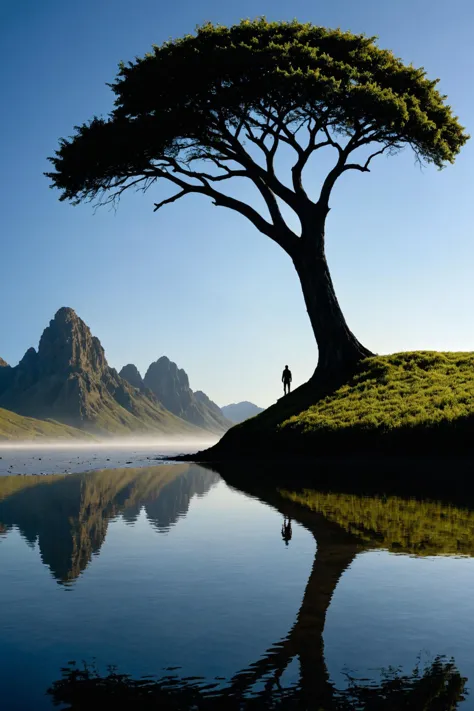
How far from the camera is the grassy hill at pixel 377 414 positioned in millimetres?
20438

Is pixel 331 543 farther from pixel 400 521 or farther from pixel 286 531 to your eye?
pixel 400 521

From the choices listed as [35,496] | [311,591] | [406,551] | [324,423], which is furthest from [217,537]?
[324,423]


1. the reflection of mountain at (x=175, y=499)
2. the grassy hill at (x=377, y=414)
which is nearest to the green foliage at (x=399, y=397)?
the grassy hill at (x=377, y=414)

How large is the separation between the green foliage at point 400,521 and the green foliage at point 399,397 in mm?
8754

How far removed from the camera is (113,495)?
1440 cm

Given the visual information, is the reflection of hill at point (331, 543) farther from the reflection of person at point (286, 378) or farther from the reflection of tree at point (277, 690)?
the reflection of person at point (286, 378)

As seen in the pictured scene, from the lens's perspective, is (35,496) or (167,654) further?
(35,496)

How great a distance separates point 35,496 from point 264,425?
52.8ft

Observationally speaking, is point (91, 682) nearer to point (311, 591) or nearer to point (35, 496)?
Result: point (311, 591)

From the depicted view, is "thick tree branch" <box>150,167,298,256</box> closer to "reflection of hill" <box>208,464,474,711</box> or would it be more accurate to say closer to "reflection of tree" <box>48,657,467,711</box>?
"reflection of hill" <box>208,464,474,711</box>

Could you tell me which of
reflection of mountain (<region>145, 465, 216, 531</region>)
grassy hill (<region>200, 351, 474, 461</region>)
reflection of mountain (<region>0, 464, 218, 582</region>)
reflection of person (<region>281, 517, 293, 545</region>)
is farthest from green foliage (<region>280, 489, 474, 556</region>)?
grassy hill (<region>200, 351, 474, 461</region>)

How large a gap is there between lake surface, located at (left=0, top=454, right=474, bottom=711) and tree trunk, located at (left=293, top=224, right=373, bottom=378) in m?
20.4

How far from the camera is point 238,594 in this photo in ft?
19.9

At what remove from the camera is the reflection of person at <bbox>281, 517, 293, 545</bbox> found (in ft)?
29.3
